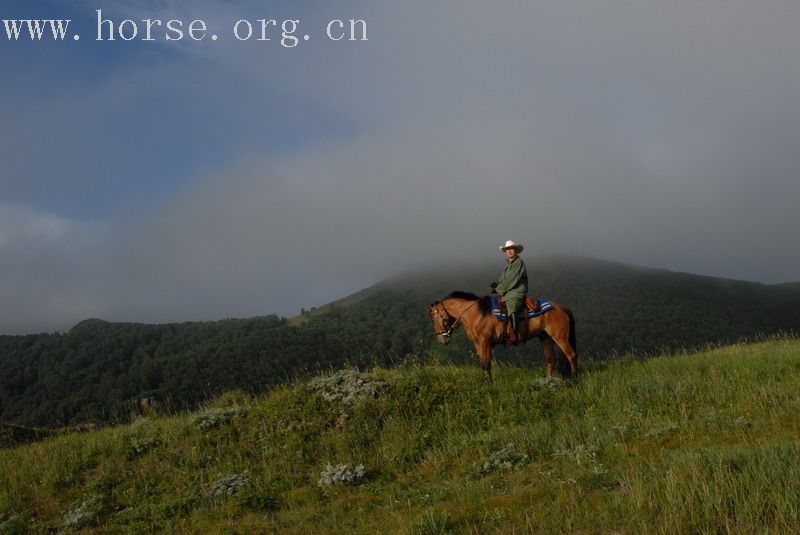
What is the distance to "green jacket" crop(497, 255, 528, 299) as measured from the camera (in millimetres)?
13008

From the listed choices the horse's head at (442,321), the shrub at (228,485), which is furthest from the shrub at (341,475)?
the horse's head at (442,321)

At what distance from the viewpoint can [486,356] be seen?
13.1 m

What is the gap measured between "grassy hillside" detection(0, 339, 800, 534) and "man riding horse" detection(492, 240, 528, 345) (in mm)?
1484

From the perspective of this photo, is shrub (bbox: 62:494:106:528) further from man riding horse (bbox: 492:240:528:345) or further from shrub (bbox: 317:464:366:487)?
man riding horse (bbox: 492:240:528:345)

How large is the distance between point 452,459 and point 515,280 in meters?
A: 5.67

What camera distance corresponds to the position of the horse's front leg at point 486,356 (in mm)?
12883

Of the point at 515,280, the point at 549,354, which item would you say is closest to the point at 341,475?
the point at 515,280

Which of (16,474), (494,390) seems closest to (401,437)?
(494,390)

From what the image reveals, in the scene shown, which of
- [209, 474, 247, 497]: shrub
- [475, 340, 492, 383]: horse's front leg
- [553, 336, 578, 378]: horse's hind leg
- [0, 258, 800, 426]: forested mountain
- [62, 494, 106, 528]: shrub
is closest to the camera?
[62, 494, 106, 528]: shrub

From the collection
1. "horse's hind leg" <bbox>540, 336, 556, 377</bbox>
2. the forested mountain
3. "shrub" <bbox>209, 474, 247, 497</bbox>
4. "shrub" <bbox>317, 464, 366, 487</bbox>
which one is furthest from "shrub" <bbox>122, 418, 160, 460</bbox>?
the forested mountain

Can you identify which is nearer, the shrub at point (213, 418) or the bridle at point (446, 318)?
the shrub at point (213, 418)

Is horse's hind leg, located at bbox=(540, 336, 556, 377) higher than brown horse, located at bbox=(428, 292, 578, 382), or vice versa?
brown horse, located at bbox=(428, 292, 578, 382)

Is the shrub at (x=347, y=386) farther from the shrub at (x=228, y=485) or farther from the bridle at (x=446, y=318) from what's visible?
the shrub at (x=228, y=485)

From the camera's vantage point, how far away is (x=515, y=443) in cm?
906
